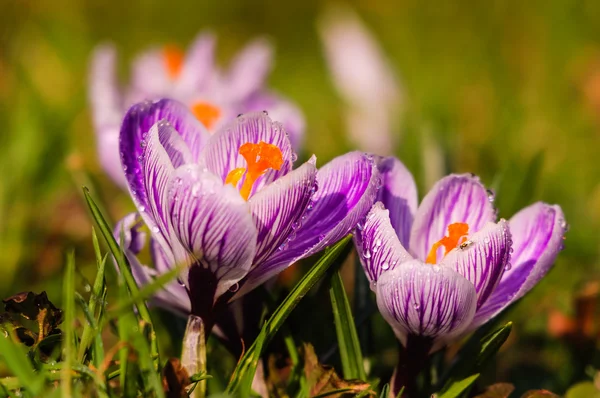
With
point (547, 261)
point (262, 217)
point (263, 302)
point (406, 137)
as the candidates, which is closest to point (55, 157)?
point (406, 137)

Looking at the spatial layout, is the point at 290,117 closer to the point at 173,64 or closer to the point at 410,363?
the point at 173,64

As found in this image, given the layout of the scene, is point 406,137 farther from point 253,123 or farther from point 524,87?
point 253,123

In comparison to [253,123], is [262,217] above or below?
below

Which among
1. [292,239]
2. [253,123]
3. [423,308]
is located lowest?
[423,308]

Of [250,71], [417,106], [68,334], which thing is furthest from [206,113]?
[417,106]

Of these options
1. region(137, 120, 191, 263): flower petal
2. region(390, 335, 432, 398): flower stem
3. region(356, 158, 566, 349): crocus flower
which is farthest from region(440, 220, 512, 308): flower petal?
region(137, 120, 191, 263): flower petal
